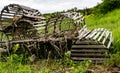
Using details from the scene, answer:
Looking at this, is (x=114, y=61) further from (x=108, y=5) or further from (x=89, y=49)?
(x=108, y=5)

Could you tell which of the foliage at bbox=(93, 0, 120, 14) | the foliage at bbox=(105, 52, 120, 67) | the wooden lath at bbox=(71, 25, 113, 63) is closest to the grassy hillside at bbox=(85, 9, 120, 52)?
the foliage at bbox=(93, 0, 120, 14)

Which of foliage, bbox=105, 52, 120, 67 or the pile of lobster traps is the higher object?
the pile of lobster traps

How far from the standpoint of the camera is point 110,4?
22.7 metres

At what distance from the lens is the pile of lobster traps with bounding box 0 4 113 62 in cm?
1141

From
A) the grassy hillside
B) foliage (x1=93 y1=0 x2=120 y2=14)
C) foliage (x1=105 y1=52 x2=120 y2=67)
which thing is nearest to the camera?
foliage (x1=105 y1=52 x2=120 y2=67)

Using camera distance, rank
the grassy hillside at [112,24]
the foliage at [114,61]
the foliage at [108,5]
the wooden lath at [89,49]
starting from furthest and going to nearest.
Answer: the foliage at [108,5] → the grassy hillside at [112,24] → the wooden lath at [89,49] → the foliage at [114,61]

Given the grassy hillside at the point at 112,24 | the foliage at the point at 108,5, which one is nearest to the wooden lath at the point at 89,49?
the grassy hillside at the point at 112,24

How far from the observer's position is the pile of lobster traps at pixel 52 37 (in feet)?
37.4

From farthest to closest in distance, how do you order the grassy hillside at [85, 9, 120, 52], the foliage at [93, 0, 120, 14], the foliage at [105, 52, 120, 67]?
the foliage at [93, 0, 120, 14], the grassy hillside at [85, 9, 120, 52], the foliage at [105, 52, 120, 67]

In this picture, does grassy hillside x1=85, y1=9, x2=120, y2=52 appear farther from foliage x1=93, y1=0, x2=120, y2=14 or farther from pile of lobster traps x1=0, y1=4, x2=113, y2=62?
foliage x1=93, y1=0, x2=120, y2=14

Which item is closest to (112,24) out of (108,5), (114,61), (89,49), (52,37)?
(108,5)

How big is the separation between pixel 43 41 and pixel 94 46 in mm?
1658

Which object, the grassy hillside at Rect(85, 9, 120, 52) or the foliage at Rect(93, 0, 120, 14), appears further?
the foliage at Rect(93, 0, 120, 14)

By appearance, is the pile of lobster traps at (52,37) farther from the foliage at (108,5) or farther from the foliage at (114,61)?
the foliage at (108,5)
